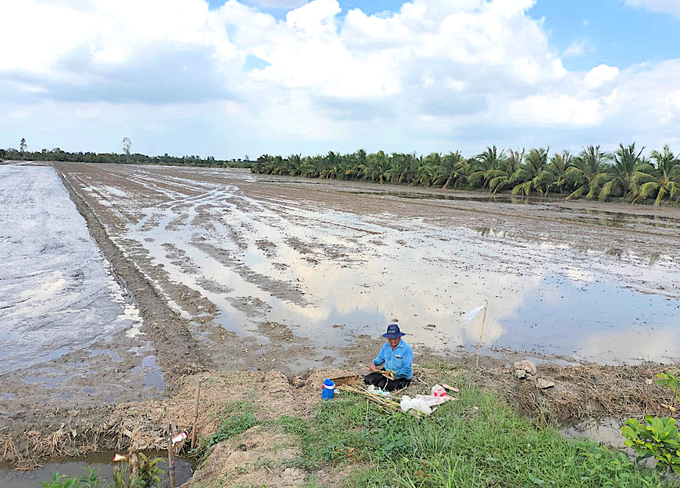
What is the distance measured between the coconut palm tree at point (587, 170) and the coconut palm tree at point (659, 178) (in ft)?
8.87

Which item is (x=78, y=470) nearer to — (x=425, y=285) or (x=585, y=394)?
(x=585, y=394)

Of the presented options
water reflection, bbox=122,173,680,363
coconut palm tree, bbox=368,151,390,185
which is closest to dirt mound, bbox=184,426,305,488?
water reflection, bbox=122,173,680,363

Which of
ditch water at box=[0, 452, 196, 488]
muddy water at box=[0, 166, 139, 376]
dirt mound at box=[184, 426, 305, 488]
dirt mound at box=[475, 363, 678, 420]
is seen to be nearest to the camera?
dirt mound at box=[184, 426, 305, 488]

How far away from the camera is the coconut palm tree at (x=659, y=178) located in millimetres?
31859

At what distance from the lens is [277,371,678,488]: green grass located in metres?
4.01

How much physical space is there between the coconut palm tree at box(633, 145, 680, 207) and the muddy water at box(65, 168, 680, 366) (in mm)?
16514

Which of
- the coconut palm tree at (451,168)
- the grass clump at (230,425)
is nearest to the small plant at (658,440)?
the grass clump at (230,425)

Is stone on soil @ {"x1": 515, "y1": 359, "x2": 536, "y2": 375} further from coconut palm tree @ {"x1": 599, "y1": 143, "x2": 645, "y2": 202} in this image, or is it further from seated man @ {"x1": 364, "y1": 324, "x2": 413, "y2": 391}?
coconut palm tree @ {"x1": 599, "y1": 143, "x2": 645, "y2": 202}

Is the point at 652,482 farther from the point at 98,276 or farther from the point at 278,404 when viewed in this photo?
the point at 98,276

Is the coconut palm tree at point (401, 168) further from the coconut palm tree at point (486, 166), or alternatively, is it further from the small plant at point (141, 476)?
the small plant at point (141, 476)

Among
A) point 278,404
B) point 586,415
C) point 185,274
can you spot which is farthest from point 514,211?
point 278,404

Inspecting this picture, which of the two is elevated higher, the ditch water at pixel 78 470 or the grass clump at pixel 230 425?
the grass clump at pixel 230 425

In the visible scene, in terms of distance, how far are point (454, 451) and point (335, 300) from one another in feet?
18.4

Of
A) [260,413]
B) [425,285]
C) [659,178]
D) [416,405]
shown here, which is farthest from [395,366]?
[659,178]
